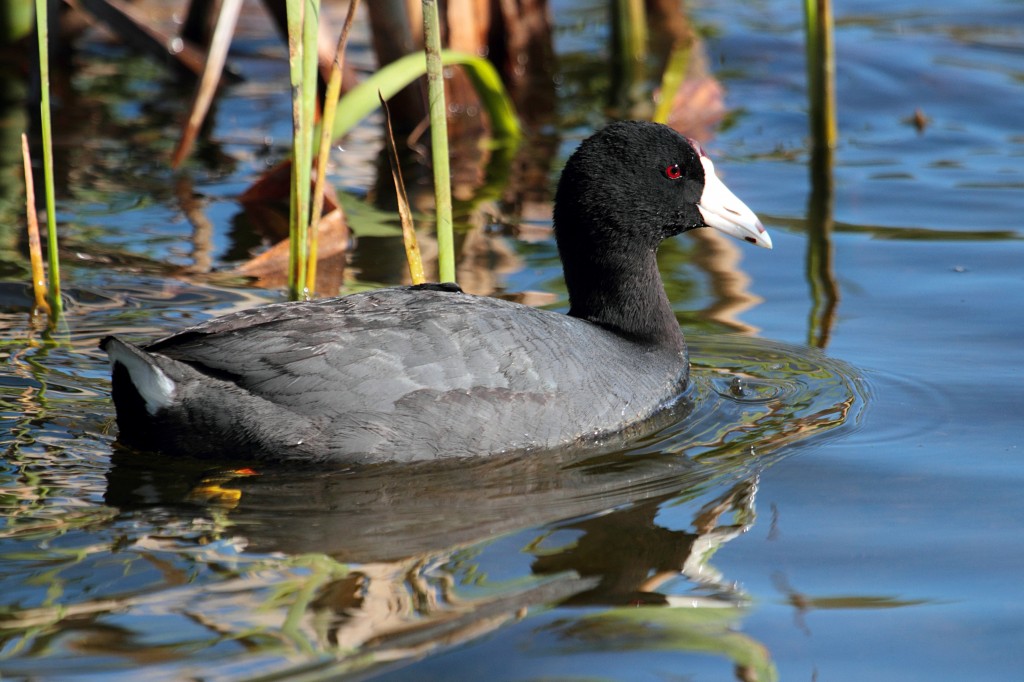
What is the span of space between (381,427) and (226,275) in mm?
2107

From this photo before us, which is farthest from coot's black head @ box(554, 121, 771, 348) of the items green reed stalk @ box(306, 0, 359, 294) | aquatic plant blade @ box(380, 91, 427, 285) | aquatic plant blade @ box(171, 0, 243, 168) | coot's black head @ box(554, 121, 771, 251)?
aquatic plant blade @ box(171, 0, 243, 168)

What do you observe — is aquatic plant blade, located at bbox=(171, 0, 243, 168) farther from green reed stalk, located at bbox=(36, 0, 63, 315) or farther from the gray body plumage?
the gray body plumage

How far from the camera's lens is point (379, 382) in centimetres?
409

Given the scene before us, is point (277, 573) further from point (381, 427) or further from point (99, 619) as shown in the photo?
point (381, 427)

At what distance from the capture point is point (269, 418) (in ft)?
13.3

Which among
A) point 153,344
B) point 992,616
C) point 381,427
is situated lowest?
point 992,616

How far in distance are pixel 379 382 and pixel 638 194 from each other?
136cm

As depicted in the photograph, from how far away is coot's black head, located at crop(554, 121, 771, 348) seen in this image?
4887 mm

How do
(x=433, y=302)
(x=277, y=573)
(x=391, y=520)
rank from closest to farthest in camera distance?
(x=277, y=573), (x=391, y=520), (x=433, y=302)

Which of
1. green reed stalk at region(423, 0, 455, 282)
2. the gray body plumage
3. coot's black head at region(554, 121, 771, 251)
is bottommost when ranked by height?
the gray body plumage

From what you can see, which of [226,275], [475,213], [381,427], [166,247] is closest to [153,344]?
[381,427]

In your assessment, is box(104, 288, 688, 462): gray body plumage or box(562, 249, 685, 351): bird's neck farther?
box(562, 249, 685, 351): bird's neck

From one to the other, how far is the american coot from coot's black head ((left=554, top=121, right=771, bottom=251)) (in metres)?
0.45

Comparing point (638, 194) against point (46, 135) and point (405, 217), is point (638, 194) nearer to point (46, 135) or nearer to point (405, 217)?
point (405, 217)
